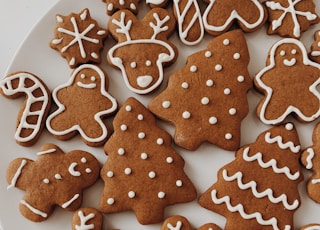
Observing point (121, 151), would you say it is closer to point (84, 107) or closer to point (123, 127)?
point (123, 127)

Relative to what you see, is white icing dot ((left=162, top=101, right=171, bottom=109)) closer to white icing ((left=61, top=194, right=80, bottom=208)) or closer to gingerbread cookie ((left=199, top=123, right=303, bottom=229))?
gingerbread cookie ((left=199, top=123, right=303, bottom=229))

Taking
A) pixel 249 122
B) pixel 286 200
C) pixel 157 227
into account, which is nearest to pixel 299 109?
pixel 249 122

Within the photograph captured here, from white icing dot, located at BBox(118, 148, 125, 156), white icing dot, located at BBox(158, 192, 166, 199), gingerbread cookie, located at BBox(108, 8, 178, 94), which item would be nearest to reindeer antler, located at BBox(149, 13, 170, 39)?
gingerbread cookie, located at BBox(108, 8, 178, 94)

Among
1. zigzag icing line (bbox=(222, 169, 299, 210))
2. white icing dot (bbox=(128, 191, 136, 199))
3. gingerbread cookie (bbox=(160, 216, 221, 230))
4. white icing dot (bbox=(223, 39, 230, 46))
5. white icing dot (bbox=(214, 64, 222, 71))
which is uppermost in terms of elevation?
white icing dot (bbox=(223, 39, 230, 46))

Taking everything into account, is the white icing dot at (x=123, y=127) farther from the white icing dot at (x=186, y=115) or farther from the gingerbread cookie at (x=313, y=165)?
the gingerbread cookie at (x=313, y=165)

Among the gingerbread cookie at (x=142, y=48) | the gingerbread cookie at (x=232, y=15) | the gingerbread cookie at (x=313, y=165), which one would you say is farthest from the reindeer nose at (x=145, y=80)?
the gingerbread cookie at (x=313, y=165)

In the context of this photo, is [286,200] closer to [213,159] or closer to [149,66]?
[213,159]
